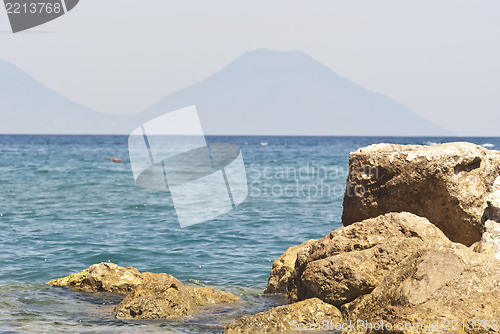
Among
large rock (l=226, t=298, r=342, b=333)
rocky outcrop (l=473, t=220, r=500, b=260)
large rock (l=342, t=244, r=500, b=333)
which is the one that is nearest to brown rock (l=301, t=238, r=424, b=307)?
large rock (l=226, t=298, r=342, b=333)

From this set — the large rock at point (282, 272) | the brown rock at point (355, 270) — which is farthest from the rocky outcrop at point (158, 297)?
the brown rock at point (355, 270)

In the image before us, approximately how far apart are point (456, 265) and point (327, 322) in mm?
1592

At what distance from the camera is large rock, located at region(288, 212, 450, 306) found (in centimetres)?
626

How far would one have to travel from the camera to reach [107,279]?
8.58m

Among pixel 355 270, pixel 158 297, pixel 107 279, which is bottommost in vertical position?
pixel 107 279

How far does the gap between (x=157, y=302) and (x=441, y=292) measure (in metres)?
3.45

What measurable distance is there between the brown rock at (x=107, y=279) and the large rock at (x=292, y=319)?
2706mm

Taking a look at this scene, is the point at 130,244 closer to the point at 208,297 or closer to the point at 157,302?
the point at 208,297

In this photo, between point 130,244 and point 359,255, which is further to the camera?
point 130,244

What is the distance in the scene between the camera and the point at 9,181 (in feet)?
85.4

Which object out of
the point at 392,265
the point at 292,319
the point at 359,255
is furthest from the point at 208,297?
the point at 392,265

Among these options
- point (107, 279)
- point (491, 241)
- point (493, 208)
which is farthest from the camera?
point (107, 279)

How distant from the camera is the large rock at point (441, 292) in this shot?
460 centimetres

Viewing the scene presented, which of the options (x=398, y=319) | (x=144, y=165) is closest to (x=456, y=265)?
(x=398, y=319)
